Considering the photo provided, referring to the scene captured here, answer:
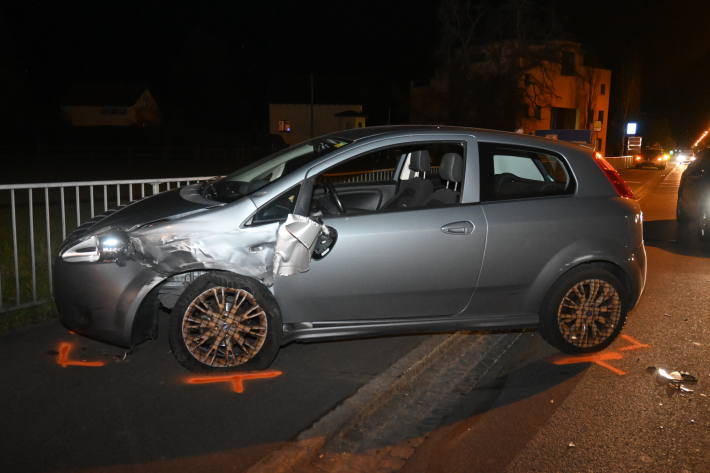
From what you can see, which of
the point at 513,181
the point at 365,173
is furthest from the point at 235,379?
the point at 365,173

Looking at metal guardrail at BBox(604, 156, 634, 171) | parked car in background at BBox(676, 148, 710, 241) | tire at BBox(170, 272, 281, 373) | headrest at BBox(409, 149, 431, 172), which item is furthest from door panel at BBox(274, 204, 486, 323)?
metal guardrail at BBox(604, 156, 634, 171)

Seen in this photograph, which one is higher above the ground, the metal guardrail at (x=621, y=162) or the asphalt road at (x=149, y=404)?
the metal guardrail at (x=621, y=162)

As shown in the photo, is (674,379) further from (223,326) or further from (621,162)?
(621,162)

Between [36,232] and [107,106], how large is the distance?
2736 inches

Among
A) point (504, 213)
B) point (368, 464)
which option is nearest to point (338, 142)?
point (504, 213)

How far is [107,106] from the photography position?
7462 centimetres

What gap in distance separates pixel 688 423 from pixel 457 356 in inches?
68.7

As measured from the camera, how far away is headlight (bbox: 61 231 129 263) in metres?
4.48

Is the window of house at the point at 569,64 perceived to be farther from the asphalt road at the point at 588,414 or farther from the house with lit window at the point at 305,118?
the asphalt road at the point at 588,414

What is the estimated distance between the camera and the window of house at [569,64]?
47562 millimetres

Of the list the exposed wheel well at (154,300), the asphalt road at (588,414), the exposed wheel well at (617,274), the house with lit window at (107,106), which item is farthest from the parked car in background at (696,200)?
the house with lit window at (107,106)

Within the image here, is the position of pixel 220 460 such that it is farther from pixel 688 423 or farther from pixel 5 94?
pixel 5 94

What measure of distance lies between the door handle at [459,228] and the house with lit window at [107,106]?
74205mm

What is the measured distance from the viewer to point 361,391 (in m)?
4.45
